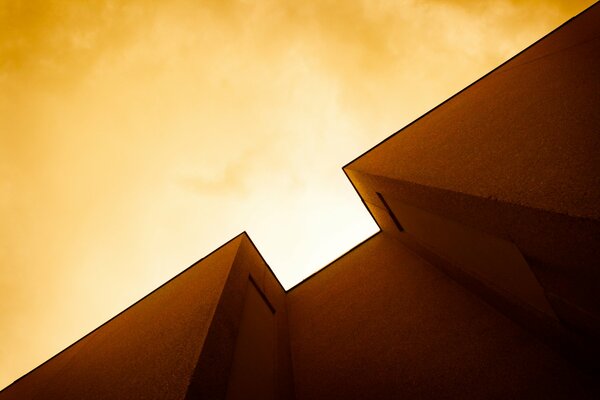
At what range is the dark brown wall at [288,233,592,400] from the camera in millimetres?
1890

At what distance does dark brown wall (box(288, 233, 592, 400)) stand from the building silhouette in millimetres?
12

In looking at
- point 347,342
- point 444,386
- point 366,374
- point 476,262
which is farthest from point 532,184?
point 347,342

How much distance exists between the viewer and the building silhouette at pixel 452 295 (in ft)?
4.53

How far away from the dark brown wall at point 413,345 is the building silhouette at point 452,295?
0.04ft

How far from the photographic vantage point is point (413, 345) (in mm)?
2434

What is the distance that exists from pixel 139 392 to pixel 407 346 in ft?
6.39

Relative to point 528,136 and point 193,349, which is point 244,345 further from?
point 528,136

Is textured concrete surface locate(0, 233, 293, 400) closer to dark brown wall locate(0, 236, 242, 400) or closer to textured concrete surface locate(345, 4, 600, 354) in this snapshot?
dark brown wall locate(0, 236, 242, 400)

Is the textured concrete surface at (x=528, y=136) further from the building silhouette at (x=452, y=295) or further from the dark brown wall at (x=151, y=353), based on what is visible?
the dark brown wall at (x=151, y=353)

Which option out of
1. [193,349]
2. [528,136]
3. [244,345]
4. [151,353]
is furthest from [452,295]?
[151,353]

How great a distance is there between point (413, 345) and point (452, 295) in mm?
682

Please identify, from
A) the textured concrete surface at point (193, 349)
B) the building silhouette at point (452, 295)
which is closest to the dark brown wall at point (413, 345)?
the building silhouette at point (452, 295)

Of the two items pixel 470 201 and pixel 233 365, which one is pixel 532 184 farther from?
pixel 233 365

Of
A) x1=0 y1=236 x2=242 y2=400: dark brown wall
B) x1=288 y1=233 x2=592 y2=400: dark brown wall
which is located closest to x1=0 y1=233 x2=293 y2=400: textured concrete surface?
x1=0 y1=236 x2=242 y2=400: dark brown wall
